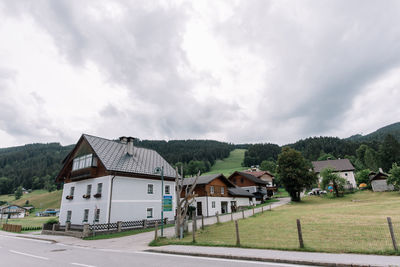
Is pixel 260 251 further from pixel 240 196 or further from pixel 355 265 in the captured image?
pixel 240 196

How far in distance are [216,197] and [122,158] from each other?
18.8 meters

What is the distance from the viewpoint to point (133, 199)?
1014 inches

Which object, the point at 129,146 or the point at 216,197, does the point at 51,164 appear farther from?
the point at 216,197

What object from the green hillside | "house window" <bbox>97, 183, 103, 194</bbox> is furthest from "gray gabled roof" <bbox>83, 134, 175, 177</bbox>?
the green hillside

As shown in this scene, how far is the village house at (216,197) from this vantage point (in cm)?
3706

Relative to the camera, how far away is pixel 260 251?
9703 mm

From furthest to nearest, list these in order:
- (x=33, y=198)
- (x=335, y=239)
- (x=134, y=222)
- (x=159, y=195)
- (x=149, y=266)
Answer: (x=33, y=198) → (x=159, y=195) → (x=134, y=222) → (x=335, y=239) → (x=149, y=266)

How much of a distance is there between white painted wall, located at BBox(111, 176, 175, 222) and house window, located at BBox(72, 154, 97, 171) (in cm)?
428

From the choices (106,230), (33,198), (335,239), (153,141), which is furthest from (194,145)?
(335,239)

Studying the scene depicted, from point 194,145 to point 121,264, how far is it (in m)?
149

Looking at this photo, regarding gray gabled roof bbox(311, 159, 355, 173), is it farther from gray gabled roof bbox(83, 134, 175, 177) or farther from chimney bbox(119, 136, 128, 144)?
chimney bbox(119, 136, 128, 144)

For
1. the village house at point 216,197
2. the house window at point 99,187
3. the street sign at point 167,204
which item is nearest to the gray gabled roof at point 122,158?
the house window at point 99,187

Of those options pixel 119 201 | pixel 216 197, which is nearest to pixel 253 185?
pixel 216 197

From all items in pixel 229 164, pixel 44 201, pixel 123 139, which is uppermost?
pixel 229 164
